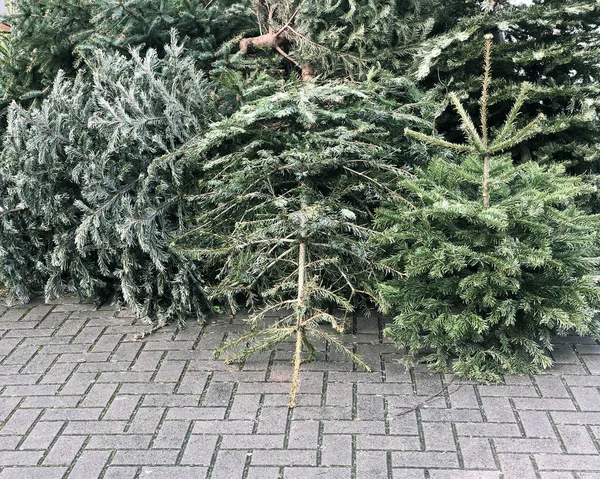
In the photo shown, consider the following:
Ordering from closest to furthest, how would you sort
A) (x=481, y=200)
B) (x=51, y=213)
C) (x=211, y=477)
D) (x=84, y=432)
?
(x=211, y=477)
(x=84, y=432)
(x=481, y=200)
(x=51, y=213)

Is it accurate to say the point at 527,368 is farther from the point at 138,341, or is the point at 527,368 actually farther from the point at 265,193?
the point at 138,341

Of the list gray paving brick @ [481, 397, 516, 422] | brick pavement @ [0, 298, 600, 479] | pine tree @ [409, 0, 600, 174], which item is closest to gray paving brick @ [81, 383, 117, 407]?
brick pavement @ [0, 298, 600, 479]

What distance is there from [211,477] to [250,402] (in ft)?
1.95

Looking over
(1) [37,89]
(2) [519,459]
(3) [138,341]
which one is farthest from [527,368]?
(1) [37,89]

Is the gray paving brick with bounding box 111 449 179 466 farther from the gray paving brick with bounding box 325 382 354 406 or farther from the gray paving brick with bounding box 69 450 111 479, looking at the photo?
the gray paving brick with bounding box 325 382 354 406

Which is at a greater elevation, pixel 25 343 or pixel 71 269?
pixel 71 269

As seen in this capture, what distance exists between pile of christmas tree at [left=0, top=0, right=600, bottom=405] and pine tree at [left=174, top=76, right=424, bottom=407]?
0.02 m

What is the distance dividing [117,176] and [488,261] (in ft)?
8.01

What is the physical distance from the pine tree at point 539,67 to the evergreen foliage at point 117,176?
1745 mm

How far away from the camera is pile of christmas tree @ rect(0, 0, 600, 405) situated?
342 centimetres

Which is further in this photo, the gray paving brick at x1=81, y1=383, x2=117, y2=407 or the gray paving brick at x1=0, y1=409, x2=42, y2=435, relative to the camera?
the gray paving brick at x1=81, y1=383, x2=117, y2=407

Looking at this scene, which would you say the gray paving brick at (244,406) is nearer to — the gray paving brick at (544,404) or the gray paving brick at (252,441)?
the gray paving brick at (252,441)

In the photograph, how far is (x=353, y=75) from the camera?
4.78 metres

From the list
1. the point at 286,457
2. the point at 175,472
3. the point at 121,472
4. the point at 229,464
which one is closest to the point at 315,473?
the point at 286,457
